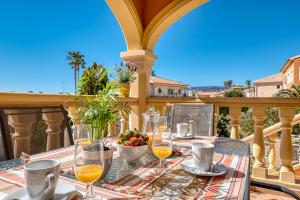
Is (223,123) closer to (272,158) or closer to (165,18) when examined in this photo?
(272,158)

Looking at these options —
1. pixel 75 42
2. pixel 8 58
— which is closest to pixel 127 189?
pixel 75 42

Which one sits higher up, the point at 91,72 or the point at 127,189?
the point at 91,72

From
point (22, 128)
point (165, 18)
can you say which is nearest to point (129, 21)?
point (165, 18)

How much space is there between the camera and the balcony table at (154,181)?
1.80 ft

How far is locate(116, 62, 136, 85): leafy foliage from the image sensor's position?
2.63m

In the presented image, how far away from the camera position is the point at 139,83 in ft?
9.34

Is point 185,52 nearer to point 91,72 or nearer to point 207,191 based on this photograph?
point 91,72

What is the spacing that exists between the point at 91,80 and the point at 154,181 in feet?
4.74

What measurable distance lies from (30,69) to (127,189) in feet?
103

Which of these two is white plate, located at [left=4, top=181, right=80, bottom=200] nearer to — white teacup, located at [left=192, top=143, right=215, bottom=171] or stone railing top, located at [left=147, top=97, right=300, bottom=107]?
white teacup, located at [left=192, top=143, right=215, bottom=171]

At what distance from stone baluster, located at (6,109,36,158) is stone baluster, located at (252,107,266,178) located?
2046 mm

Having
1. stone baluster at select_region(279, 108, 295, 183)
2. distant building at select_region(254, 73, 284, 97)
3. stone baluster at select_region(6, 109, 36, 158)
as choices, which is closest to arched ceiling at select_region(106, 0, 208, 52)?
stone baluster at select_region(279, 108, 295, 183)

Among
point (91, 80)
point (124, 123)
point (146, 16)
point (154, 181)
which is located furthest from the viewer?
point (146, 16)

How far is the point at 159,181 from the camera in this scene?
649 mm
